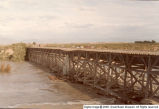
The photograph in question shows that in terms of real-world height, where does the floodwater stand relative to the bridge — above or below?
below

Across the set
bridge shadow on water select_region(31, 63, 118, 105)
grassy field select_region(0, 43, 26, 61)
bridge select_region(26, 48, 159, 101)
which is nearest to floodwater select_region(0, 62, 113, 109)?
bridge shadow on water select_region(31, 63, 118, 105)

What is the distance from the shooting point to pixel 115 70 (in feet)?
58.1

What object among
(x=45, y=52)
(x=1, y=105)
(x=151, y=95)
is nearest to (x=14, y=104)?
(x=1, y=105)

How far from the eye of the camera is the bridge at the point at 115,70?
44.8 feet

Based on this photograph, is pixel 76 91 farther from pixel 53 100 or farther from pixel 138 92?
pixel 138 92

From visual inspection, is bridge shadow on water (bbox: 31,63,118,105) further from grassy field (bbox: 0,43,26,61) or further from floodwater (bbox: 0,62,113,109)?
grassy field (bbox: 0,43,26,61)

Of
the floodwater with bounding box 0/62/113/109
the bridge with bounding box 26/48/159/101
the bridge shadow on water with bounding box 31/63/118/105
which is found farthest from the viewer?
the bridge shadow on water with bounding box 31/63/118/105

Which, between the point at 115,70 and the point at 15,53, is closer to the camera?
the point at 115,70

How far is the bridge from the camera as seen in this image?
13641mm

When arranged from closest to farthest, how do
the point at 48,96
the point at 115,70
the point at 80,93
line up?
the point at 115,70 < the point at 48,96 < the point at 80,93

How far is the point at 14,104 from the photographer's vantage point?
1579 cm

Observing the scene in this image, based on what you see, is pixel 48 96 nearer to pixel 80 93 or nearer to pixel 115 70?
pixel 80 93

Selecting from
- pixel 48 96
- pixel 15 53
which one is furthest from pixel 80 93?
pixel 15 53

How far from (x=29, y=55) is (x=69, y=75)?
28.1m
